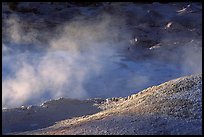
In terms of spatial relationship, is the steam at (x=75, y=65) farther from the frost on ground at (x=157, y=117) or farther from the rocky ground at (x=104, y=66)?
the frost on ground at (x=157, y=117)

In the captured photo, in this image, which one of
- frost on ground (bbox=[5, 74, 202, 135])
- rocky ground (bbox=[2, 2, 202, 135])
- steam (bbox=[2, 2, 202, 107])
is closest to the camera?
frost on ground (bbox=[5, 74, 202, 135])

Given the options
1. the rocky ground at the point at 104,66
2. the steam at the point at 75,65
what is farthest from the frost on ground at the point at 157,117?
the steam at the point at 75,65

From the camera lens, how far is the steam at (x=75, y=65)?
7.51 meters

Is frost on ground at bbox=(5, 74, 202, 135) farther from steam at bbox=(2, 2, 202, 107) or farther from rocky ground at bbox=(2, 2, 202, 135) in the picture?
steam at bbox=(2, 2, 202, 107)

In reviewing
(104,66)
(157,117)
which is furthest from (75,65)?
(157,117)

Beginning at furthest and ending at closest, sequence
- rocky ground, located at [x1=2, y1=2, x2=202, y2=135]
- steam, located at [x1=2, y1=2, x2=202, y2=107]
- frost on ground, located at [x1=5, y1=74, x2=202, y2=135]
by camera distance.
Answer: steam, located at [x1=2, y1=2, x2=202, y2=107] → rocky ground, located at [x1=2, y1=2, x2=202, y2=135] → frost on ground, located at [x1=5, y1=74, x2=202, y2=135]

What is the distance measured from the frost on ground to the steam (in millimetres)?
2512

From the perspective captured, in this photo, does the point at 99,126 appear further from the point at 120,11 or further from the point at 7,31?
the point at 120,11

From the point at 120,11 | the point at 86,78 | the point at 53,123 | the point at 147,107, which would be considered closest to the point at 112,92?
the point at 86,78

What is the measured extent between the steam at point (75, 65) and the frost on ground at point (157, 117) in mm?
2512

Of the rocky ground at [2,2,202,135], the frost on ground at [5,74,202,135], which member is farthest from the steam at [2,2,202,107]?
the frost on ground at [5,74,202,135]

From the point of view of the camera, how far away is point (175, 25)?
497 inches

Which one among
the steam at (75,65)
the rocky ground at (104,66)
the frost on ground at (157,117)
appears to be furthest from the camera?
the steam at (75,65)

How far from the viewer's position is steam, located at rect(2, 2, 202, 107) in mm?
7512
